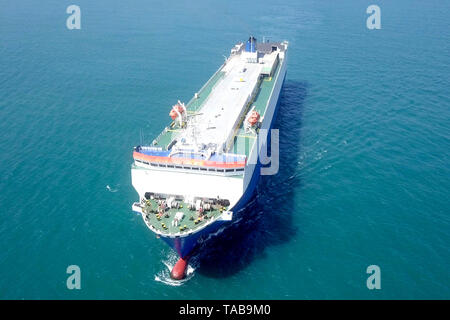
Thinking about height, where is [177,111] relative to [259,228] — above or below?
above

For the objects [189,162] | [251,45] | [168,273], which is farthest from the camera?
[251,45]

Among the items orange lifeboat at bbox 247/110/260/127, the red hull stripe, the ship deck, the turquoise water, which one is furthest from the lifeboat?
the ship deck

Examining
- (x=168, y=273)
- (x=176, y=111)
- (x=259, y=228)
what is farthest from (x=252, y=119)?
(x=168, y=273)

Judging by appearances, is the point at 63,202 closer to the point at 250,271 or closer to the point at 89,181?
the point at 89,181

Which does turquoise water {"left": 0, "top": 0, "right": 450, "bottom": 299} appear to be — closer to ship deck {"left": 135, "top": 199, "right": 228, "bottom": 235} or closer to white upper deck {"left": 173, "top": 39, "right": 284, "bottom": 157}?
ship deck {"left": 135, "top": 199, "right": 228, "bottom": 235}

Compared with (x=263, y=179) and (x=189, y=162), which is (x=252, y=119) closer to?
(x=263, y=179)

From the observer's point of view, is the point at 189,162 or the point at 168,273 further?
the point at 189,162

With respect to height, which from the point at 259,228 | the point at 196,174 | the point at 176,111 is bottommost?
the point at 259,228
